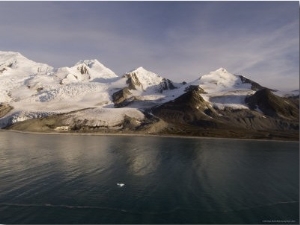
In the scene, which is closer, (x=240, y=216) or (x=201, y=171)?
(x=240, y=216)

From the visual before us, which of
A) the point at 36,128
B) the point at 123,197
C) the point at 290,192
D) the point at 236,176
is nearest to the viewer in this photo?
the point at 123,197

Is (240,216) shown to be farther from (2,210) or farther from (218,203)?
(2,210)

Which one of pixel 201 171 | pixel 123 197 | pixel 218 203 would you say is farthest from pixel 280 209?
pixel 201 171

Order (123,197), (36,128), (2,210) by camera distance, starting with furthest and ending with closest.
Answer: (36,128) < (123,197) < (2,210)

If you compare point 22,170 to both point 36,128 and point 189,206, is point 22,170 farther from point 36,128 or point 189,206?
point 36,128

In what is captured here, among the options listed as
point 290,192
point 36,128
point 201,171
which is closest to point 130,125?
point 36,128

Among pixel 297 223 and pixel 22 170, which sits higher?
pixel 22 170
